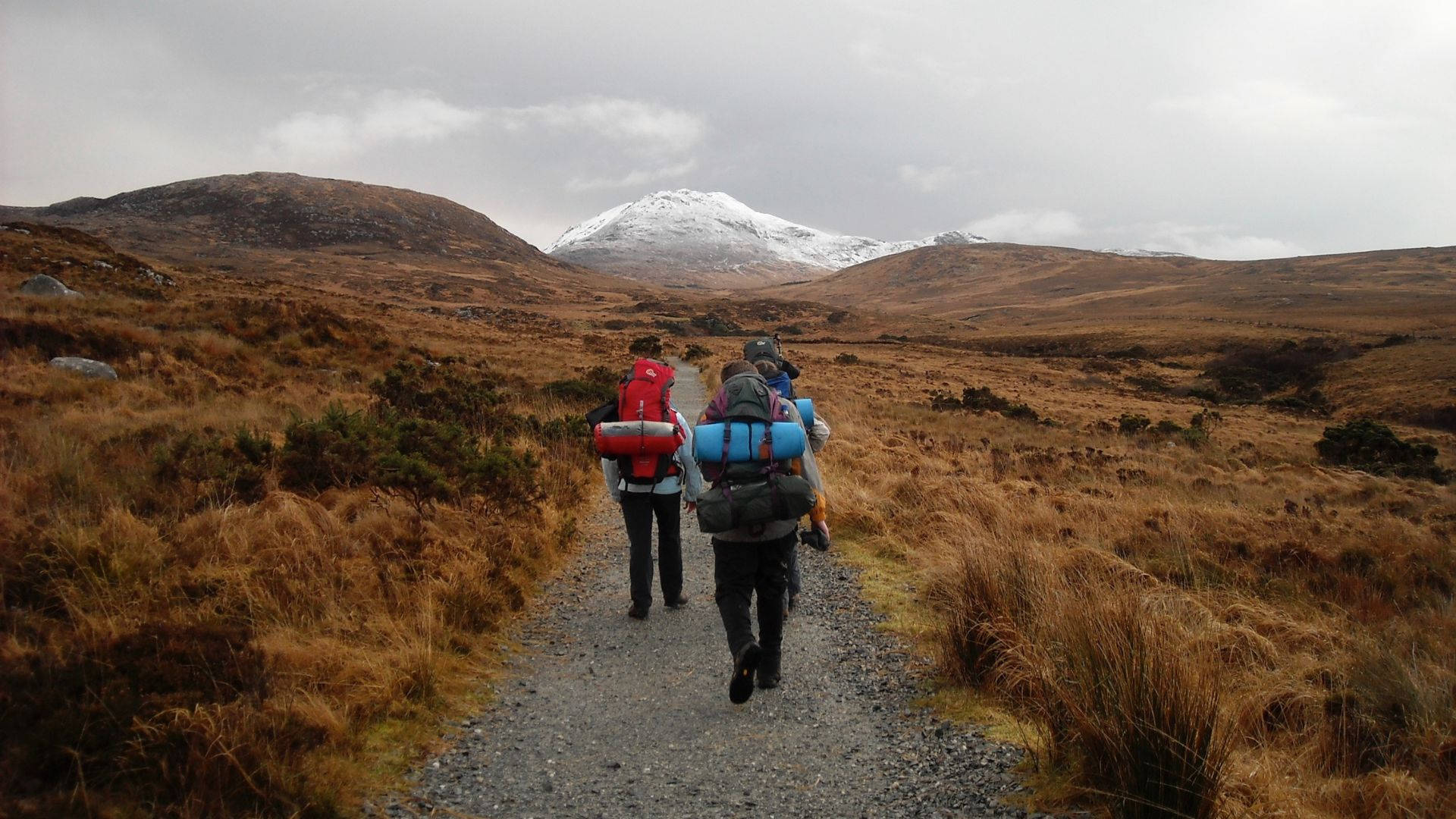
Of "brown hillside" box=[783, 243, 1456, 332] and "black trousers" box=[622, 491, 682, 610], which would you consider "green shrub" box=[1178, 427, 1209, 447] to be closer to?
"black trousers" box=[622, 491, 682, 610]

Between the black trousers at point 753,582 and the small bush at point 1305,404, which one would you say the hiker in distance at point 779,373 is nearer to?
the black trousers at point 753,582

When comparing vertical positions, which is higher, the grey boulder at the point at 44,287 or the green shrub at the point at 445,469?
the grey boulder at the point at 44,287

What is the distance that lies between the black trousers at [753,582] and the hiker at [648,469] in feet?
2.31

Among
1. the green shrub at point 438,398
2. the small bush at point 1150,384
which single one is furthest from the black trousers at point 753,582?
the small bush at point 1150,384

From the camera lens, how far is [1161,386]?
46438mm

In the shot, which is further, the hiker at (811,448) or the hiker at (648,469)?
the hiker at (648,469)

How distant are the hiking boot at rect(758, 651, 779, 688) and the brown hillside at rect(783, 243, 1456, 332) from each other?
85656mm

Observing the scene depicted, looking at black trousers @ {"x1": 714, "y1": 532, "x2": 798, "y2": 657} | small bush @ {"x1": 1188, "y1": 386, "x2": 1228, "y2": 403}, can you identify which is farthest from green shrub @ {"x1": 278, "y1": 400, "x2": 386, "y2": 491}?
small bush @ {"x1": 1188, "y1": 386, "x2": 1228, "y2": 403}

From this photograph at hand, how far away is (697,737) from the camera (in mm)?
3988

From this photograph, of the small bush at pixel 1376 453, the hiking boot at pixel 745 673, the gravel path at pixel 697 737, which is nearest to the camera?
the gravel path at pixel 697 737

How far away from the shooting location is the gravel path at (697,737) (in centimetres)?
335

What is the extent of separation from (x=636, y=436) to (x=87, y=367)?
11412 millimetres

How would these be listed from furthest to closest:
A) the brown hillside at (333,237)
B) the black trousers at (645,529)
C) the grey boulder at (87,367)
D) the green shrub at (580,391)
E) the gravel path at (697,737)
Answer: the brown hillside at (333,237), the green shrub at (580,391), the grey boulder at (87,367), the black trousers at (645,529), the gravel path at (697,737)

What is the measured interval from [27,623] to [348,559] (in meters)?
1.84
